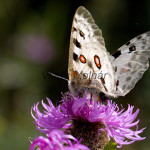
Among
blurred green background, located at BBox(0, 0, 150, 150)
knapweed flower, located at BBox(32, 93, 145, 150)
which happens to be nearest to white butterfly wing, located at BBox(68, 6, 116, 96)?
knapweed flower, located at BBox(32, 93, 145, 150)

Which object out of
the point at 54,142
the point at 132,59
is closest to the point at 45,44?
the point at 132,59

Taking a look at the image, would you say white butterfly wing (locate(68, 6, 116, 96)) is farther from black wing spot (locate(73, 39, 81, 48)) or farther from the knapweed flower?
the knapweed flower

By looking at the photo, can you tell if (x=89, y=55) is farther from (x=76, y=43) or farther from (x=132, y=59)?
(x=132, y=59)

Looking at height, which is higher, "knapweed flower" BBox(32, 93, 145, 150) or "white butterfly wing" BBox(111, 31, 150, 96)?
"white butterfly wing" BBox(111, 31, 150, 96)

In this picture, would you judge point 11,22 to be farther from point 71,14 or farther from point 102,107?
point 102,107

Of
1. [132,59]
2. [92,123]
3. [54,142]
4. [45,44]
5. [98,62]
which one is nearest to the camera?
[54,142]

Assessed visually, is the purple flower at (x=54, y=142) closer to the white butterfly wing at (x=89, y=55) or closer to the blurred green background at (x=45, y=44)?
the white butterfly wing at (x=89, y=55)

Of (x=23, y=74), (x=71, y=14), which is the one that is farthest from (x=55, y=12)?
(x=23, y=74)
